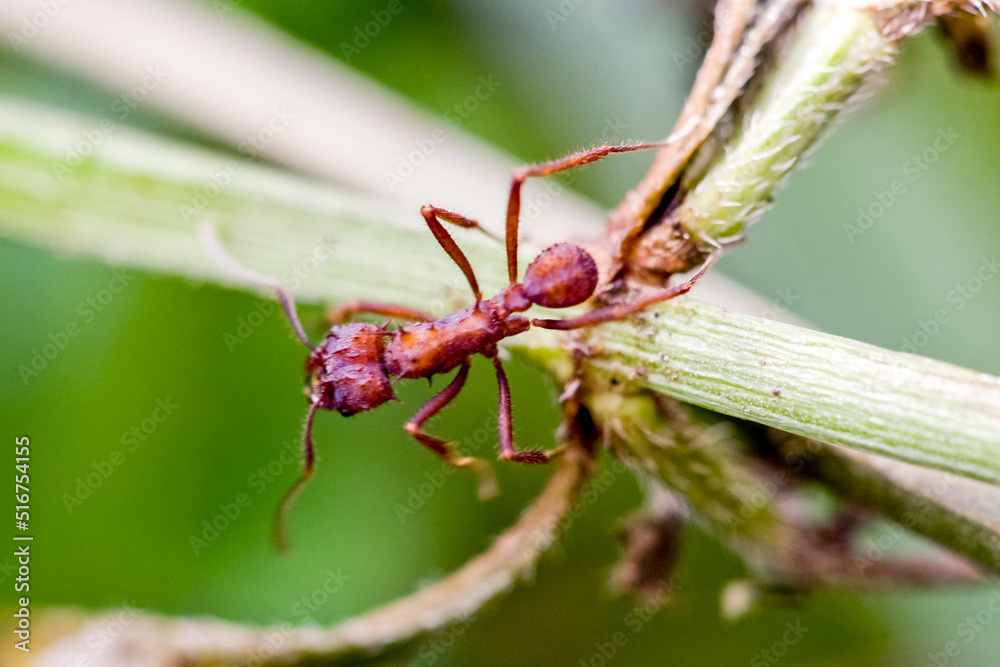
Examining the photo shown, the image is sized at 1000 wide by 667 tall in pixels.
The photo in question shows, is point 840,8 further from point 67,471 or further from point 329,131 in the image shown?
point 67,471

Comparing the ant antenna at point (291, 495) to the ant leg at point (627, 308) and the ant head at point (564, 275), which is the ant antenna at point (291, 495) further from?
the ant leg at point (627, 308)

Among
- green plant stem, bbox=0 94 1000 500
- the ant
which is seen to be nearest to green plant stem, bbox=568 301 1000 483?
green plant stem, bbox=0 94 1000 500

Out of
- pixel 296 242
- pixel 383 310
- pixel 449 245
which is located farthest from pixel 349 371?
pixel 449 245

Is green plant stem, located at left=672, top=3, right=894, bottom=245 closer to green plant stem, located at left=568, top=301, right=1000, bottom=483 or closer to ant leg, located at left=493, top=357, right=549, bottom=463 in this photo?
green plant stem, located at left=568, top=301, right=1000, bottom=483

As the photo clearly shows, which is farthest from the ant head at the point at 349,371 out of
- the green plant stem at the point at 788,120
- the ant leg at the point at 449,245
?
the green plant stem at the point at 788,120

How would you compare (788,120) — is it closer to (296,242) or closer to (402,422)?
(296,242)

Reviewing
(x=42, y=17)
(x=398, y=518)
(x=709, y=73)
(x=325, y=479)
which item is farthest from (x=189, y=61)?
(x=709, y=73)
